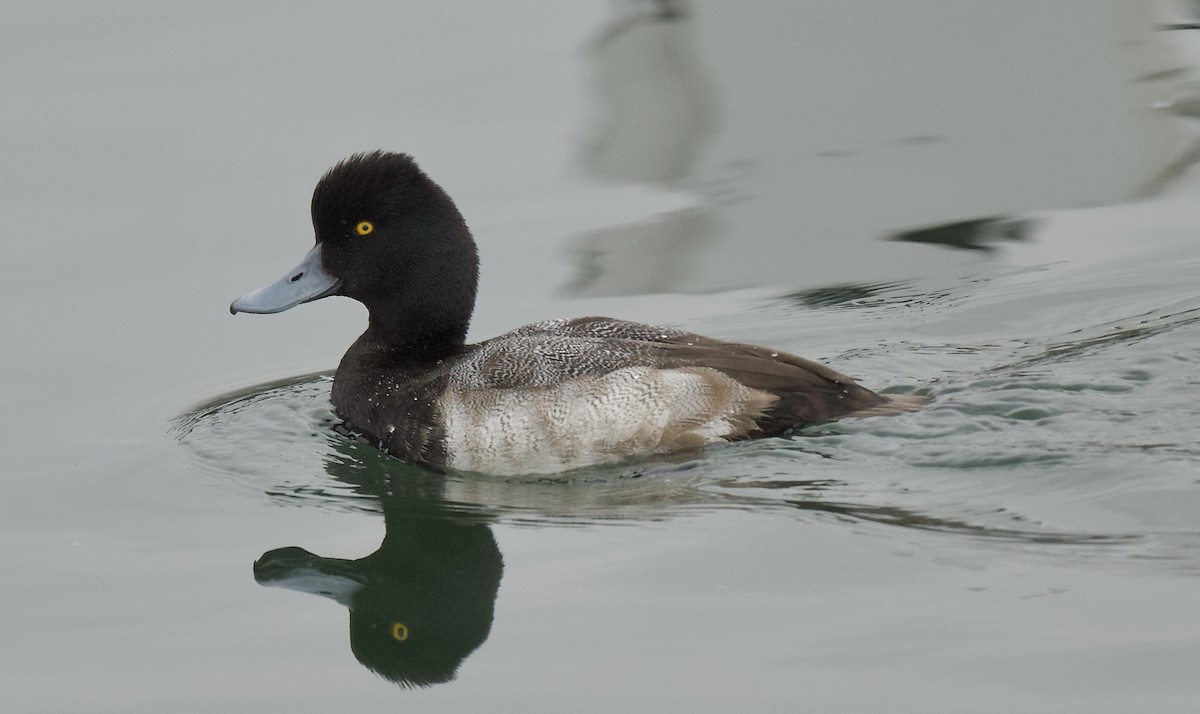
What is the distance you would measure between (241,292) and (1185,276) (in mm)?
5010

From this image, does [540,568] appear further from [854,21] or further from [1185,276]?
[854,21]

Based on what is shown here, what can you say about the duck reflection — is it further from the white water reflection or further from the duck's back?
the white water reflection

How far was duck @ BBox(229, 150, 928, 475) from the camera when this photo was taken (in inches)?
272

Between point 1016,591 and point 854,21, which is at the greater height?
point 854,21

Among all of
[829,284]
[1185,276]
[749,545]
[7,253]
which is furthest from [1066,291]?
[7,253]

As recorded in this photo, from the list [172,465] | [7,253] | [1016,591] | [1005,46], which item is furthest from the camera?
[1005,46]

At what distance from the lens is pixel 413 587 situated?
19.9ft

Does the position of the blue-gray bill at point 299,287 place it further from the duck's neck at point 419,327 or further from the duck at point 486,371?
the duck's neck at point 419,327

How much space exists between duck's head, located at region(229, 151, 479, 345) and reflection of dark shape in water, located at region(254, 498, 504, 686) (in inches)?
44.5

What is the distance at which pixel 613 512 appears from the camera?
21.1 feet

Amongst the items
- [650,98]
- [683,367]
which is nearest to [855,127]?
[650,98]

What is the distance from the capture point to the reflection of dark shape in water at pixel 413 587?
5480mm

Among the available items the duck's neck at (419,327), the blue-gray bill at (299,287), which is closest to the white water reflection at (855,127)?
the duck's neck at (419,327)

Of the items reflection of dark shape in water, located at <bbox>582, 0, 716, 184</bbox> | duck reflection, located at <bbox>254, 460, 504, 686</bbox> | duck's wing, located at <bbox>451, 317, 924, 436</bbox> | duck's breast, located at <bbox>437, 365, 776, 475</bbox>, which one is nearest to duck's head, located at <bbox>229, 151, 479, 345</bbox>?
duck's wing, located at <bbox>451, 317, 924, 436</bbox>
